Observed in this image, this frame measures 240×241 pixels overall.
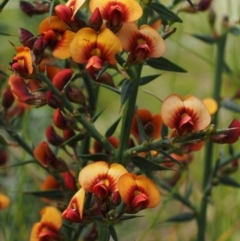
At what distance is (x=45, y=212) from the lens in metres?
0.70

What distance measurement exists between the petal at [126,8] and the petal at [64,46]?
2.3 inches

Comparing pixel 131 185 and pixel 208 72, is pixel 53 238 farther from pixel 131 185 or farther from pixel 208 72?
pixel 208 72

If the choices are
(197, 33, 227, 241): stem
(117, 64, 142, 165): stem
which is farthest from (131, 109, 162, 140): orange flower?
(197, 33, 227, 241): stem

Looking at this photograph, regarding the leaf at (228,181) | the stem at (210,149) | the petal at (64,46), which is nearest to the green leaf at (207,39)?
the stem at (210,149)

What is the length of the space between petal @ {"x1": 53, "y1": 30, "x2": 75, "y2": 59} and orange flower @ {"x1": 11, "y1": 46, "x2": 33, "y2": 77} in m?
0.05

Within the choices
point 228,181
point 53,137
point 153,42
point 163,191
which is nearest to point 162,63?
point 153,42

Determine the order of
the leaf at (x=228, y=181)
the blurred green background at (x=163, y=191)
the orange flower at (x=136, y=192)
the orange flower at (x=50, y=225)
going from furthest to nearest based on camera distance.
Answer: the blurred green background at (x=163, y=191) < the leaf at (x=228, y=181) < the orange flower at (x=50, y=225) < the orange flower at (x=136, y=192)

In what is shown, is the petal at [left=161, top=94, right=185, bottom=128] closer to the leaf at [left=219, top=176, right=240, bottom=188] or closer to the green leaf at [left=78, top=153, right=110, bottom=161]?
the green leaf at [left=78, top=153, right=110, bottom=161]

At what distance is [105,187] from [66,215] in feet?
0.14

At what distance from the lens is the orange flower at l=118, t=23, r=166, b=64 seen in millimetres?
591

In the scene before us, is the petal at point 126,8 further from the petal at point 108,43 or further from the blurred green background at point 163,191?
the blurred green background at point 163,191

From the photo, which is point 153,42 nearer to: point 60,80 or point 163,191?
point 60,80

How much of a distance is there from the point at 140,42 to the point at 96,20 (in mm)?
47

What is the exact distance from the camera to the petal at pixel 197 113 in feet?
1.98
